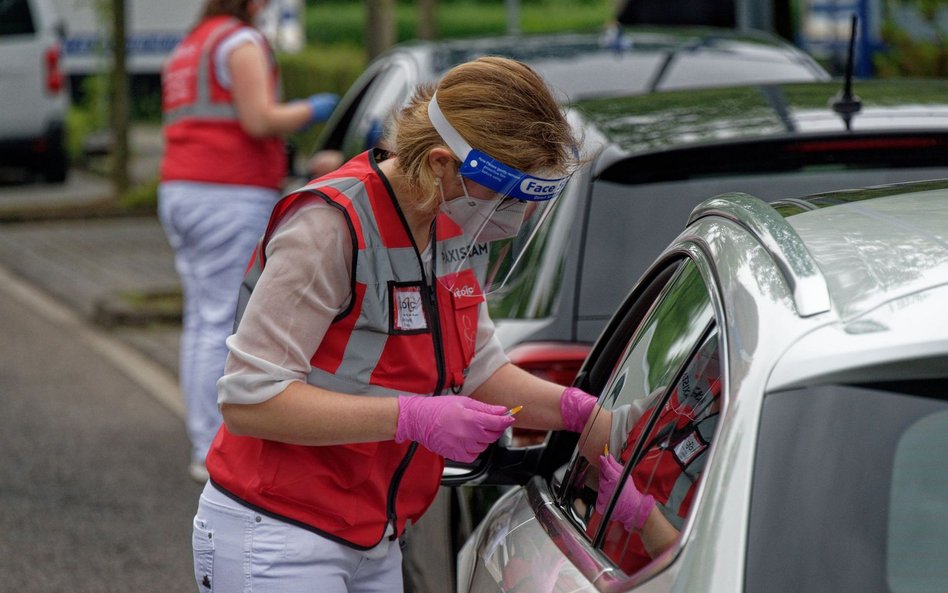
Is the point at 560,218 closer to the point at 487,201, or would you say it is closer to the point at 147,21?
the point at 487,201

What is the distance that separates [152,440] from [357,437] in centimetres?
476

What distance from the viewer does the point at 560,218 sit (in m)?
3.63

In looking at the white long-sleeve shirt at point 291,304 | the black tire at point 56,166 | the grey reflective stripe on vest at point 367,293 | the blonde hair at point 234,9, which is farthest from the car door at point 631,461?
the black tire at point 56,166

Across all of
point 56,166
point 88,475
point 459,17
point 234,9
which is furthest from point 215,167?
point 459,17

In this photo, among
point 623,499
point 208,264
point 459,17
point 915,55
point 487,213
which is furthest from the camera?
point 459,17

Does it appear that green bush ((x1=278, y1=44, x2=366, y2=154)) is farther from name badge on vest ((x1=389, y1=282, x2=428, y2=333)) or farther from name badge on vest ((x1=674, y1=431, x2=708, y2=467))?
name badge on vest ((x1=674, y1=431, x2=708, y2=467))

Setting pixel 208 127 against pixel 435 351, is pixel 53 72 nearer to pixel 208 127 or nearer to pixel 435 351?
pixel 208 127

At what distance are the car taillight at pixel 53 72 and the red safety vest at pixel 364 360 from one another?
14.9 metres

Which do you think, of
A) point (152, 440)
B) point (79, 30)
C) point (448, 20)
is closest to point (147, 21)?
point (79, 30)

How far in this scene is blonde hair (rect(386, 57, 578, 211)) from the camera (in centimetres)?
232

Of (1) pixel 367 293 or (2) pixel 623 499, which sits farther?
(1) pixel 367 293

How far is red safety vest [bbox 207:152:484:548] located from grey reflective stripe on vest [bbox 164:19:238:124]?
11.1 feet

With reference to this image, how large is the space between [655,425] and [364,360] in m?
0.53

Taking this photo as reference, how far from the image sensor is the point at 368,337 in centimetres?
244
